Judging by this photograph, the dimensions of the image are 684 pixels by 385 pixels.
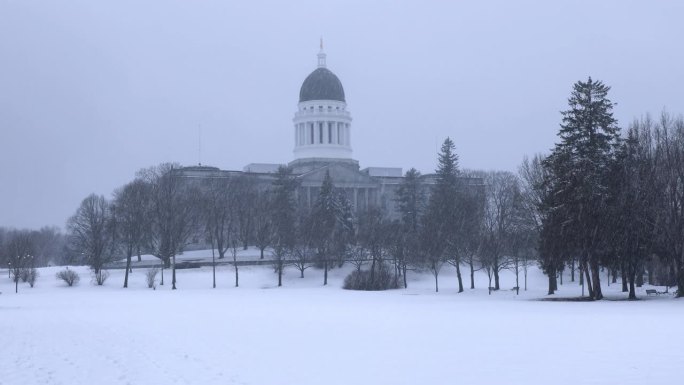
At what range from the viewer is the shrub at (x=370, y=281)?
5419 cm

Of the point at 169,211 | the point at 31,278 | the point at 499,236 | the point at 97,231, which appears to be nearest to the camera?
the point at 499,236

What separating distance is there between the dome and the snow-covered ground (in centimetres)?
8107

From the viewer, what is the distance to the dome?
111m

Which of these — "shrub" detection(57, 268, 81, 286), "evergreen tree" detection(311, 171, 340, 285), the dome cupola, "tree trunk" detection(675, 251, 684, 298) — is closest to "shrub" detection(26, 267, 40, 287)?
"shrub" detection(57, 268, 81, 286)

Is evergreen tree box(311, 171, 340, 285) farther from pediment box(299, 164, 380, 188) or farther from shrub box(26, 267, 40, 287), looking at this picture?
pediment box(299, 164, 380, 188)

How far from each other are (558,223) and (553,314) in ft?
41.6

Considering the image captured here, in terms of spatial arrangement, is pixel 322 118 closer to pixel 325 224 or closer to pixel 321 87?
pixel 321 87

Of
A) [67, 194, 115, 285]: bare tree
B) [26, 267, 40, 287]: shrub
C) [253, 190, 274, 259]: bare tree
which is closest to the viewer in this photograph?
[26, 267, 40, 287]: shrub

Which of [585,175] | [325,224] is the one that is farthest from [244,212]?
[585,175]

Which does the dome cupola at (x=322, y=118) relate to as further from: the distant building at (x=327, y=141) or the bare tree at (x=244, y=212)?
the bare tree at (x=244, y=212)

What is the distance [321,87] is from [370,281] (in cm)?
6132

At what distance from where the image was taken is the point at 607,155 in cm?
3953

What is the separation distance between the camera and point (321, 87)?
111m

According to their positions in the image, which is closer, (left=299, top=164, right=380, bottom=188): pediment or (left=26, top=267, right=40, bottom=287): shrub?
(left=26, top=267, right=40, bottom=287): shrub
